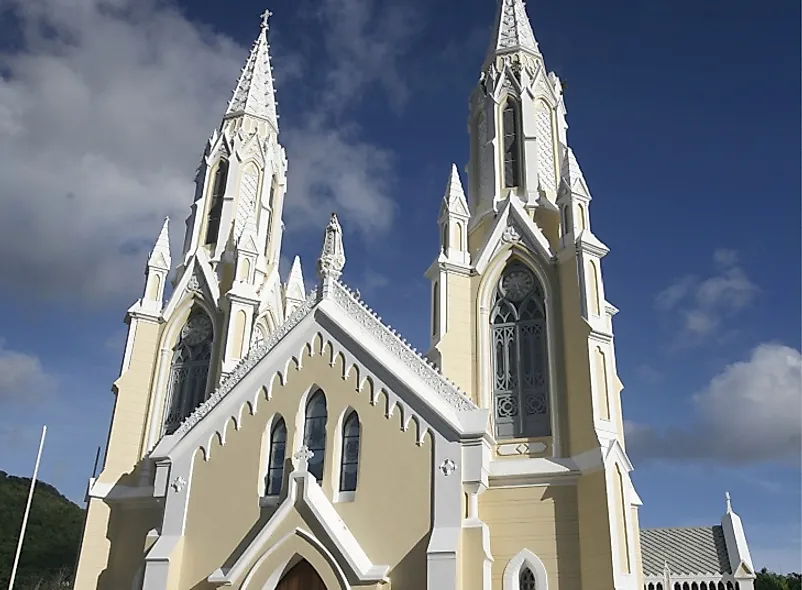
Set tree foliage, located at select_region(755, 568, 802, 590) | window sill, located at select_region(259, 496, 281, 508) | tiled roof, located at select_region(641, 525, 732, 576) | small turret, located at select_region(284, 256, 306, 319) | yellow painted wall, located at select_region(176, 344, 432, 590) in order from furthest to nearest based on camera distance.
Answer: tree foliage, located at select_region(755, 568, 802, 590), tiled roof, located at select_region(641, 525, 732, 576), small turret, located at select_region(284, 256, 306, 319), window sill, located at select_region(259, 496, 281, 508), yellow painted wall, located at select_region(176, 344, 432, 590)

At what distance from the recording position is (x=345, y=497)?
15977mm

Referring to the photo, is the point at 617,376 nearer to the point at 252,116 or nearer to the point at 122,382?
the point at 122,382

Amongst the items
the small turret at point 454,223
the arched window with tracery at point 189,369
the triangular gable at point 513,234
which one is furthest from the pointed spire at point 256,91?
the triangular gable at point 513,234

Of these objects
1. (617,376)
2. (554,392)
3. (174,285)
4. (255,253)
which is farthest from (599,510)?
(174,285)

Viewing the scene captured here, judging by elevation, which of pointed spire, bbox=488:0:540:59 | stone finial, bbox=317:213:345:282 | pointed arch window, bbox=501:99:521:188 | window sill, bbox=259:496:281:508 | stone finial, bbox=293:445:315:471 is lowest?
window sill, bbox=259:496:281:508

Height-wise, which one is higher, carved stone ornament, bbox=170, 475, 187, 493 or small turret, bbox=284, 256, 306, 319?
small turret, bbox=284, 256, 306, 319

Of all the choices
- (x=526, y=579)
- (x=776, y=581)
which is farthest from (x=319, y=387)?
(x=776, y=581)

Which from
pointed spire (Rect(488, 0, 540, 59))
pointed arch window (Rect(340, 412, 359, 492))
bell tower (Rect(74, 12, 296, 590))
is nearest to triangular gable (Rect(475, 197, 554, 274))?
pointed arch window (Rect(340, 412, 359, 492))

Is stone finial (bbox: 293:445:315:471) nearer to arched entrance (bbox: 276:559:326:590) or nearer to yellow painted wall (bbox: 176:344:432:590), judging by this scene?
yellow painted wall (bbox: 176:344:432:590)

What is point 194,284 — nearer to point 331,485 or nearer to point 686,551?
point 331,485

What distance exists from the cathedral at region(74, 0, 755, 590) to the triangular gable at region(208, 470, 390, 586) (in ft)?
0.13

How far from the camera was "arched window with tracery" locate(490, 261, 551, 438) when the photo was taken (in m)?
17.9

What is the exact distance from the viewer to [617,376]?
1961cm

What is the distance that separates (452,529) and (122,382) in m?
11.3
